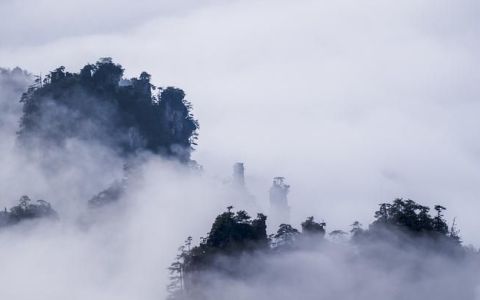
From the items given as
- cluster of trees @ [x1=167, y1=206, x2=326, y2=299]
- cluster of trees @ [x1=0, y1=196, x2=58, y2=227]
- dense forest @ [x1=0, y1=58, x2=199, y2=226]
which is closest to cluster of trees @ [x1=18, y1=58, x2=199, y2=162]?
dense forest @ [x1=0, y1=58, x2=199, y2=226]

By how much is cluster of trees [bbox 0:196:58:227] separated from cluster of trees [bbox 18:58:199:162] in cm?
1424

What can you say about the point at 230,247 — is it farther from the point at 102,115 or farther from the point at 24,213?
the point at 102,115

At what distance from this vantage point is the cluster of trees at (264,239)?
75.9 metres

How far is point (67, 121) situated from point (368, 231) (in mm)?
39728

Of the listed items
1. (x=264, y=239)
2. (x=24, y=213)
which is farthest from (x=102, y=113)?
(x=264, y=239)

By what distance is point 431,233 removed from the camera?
254ft

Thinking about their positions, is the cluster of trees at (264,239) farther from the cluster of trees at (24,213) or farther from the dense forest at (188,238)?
the cluster of trees at (24,213)

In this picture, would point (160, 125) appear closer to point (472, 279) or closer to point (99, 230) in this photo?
point (99, 230)

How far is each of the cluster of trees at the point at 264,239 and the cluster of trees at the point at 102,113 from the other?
1237 inches

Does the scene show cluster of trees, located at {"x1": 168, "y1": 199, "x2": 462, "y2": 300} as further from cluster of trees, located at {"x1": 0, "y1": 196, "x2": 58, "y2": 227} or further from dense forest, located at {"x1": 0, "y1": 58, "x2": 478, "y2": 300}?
cluster of trees, located at {"x1": 0, "y1": 196, "x2": 58, "y2": 227}

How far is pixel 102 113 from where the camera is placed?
361 ft

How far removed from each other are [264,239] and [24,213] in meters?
22.5

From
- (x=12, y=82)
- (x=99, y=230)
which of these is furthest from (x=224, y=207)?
(x=12, y=82)

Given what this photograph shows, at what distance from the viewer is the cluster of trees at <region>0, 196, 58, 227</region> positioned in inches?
3644
